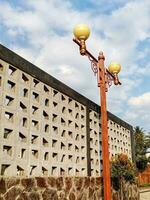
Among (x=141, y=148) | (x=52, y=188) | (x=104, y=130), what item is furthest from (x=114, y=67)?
(x=141, y=148)

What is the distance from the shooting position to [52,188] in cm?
966

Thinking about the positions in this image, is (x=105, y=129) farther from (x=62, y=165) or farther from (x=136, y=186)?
(x=136, y=186)

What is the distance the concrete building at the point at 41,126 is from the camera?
990 centimetres

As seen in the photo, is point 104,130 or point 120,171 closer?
point 104,130

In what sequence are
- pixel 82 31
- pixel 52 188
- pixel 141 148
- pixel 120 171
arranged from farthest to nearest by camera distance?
pixel 141 148
pixel 120 171
pixel 52 188
pixel 82 31

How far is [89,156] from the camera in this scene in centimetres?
1467

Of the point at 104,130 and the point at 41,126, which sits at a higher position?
the point at 41,126

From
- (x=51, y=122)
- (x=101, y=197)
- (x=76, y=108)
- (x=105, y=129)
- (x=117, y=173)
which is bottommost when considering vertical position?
(x=101, y=197)

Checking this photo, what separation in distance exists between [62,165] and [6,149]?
10.3ft

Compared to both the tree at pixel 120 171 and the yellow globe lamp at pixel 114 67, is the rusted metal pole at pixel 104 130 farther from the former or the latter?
the tree at pixel 120 171

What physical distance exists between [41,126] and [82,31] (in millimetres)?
4041

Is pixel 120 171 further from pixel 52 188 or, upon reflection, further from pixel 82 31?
pixel 82 31

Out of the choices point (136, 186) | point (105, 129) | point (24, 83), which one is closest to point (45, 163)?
point (24, 83)

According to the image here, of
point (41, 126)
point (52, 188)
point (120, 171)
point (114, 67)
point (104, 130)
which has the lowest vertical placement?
point (52, 188)
